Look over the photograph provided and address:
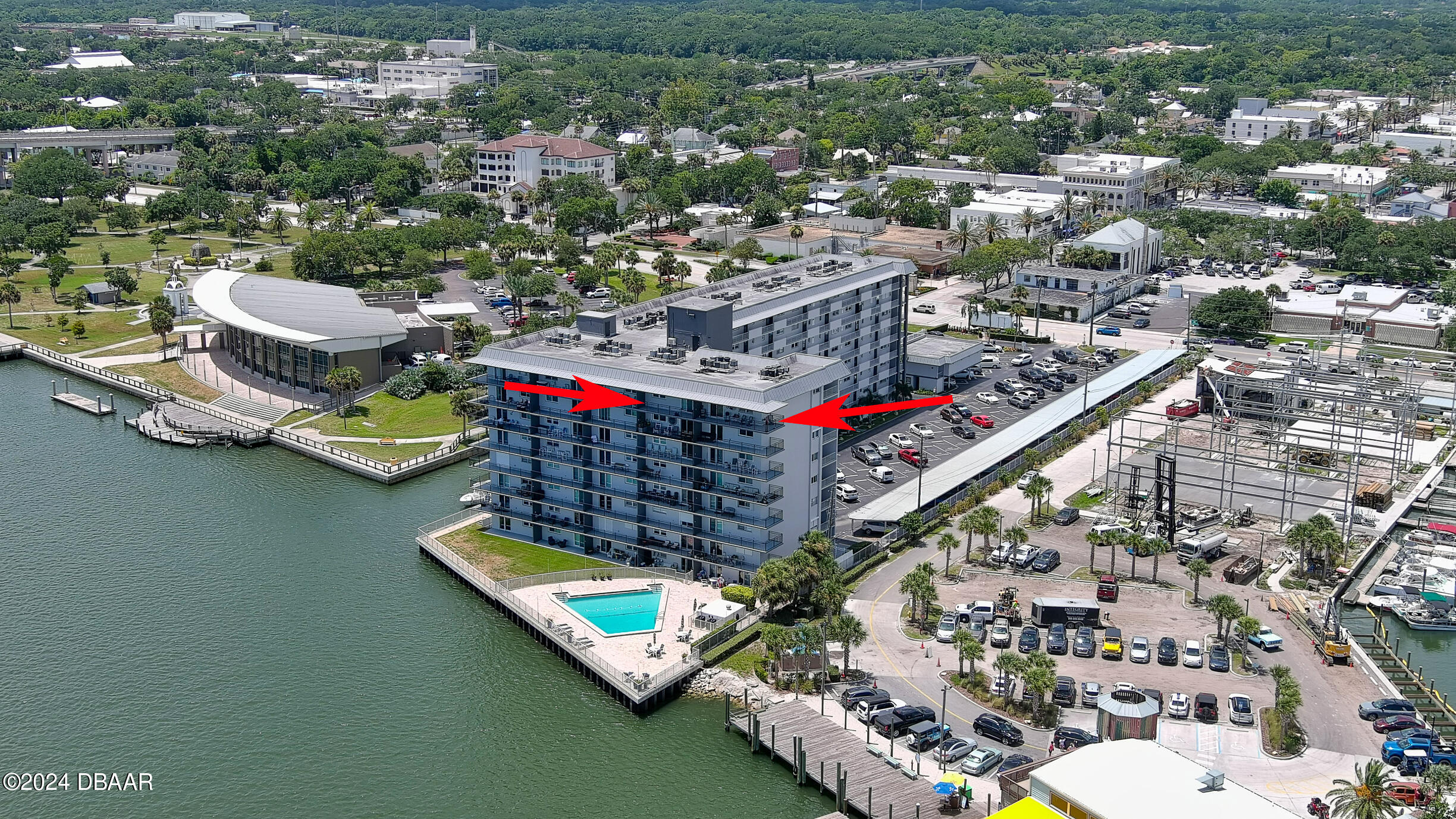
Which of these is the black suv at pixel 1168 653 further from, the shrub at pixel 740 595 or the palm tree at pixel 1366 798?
the shrub at pixel 740 595

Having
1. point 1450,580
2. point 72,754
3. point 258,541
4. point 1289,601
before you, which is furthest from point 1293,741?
point 258,541

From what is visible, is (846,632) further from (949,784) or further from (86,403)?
(86,403)

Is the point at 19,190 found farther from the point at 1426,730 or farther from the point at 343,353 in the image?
the point at 1426,730

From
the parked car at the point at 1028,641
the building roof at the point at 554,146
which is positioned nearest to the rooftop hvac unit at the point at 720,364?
the parked car at the point at 1028,641

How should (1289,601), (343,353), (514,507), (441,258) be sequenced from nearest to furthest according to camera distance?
Result: (1289,601) → (514,507) → (343,353) → (441,258)

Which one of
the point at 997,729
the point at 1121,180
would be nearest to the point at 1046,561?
the point at 997,729

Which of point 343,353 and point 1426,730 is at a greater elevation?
point 343,353

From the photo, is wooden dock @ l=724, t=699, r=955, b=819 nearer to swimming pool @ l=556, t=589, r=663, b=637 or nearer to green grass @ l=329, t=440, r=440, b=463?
swimming pool @ l=556, t=589, r=663, b=637
